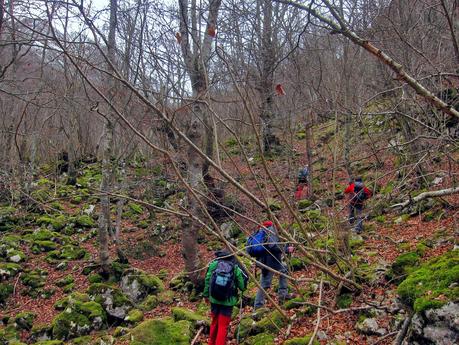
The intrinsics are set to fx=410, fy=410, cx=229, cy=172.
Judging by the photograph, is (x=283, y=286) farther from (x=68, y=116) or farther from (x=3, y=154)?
(x=68, y=116)

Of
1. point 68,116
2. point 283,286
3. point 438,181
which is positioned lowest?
point 283,286

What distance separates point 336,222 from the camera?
4980 millimetres

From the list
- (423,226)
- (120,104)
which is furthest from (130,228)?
(423,226)

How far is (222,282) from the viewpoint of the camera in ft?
18.0

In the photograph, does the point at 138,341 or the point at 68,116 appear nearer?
the point at 138,341

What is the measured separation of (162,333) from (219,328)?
96 centimetres

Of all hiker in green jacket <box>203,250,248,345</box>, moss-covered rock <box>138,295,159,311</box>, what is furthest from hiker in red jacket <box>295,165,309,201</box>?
hiker in green jacket <box>203,250,248,345</box>

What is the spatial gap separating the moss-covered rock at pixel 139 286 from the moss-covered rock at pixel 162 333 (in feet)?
8.48

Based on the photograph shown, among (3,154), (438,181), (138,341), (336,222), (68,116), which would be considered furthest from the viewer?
(68,116)

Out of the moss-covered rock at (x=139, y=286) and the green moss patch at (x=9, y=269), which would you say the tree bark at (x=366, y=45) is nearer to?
the moss-covered rock at (x=139, y=286)

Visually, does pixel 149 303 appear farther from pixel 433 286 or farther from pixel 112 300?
pixel 433 286

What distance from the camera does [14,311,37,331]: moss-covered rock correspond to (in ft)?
25.6

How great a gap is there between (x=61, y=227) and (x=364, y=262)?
9.70 meters

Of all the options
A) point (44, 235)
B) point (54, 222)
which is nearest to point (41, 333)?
point (44, 235)
